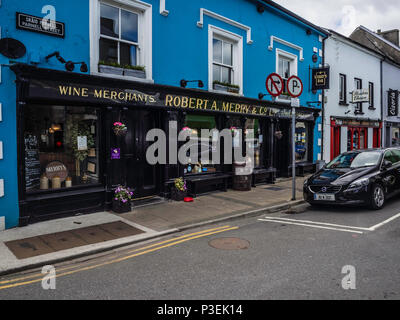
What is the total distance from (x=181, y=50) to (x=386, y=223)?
7.30 meters

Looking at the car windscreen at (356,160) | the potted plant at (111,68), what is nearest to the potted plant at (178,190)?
the potted plant at (111,68)

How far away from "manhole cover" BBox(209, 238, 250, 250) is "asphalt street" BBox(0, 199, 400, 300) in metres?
0.02

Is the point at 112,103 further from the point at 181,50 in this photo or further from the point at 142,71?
the point at 181,50

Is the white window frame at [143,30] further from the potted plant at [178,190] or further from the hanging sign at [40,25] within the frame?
the potted plant at [178,190]

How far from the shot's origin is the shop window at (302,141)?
1539cm

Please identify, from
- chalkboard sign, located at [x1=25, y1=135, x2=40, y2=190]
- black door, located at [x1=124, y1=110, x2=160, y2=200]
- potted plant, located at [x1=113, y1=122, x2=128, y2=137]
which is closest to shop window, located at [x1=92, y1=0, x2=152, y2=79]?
black door, located at [x1=124, y1=110, x2=160, y2=200]

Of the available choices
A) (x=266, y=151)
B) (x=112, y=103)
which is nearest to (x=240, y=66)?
(x=266, y=151)

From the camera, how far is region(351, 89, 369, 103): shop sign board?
56.7 feet

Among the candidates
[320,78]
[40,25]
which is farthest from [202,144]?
[320,78]

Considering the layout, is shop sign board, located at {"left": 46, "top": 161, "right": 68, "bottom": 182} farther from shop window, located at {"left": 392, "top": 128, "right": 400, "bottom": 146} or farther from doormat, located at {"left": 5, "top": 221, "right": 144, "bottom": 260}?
shop window, located at {"left": 392, "top": 128, "right": 400, "bottom": 146}

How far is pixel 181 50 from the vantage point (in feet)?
32.5

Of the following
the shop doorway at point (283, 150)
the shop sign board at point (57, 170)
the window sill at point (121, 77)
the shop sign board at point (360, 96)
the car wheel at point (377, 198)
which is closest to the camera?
the shop sign board at point (57, 170)

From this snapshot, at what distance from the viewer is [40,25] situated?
698 centimetres

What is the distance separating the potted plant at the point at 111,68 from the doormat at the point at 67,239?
3.90 metres
